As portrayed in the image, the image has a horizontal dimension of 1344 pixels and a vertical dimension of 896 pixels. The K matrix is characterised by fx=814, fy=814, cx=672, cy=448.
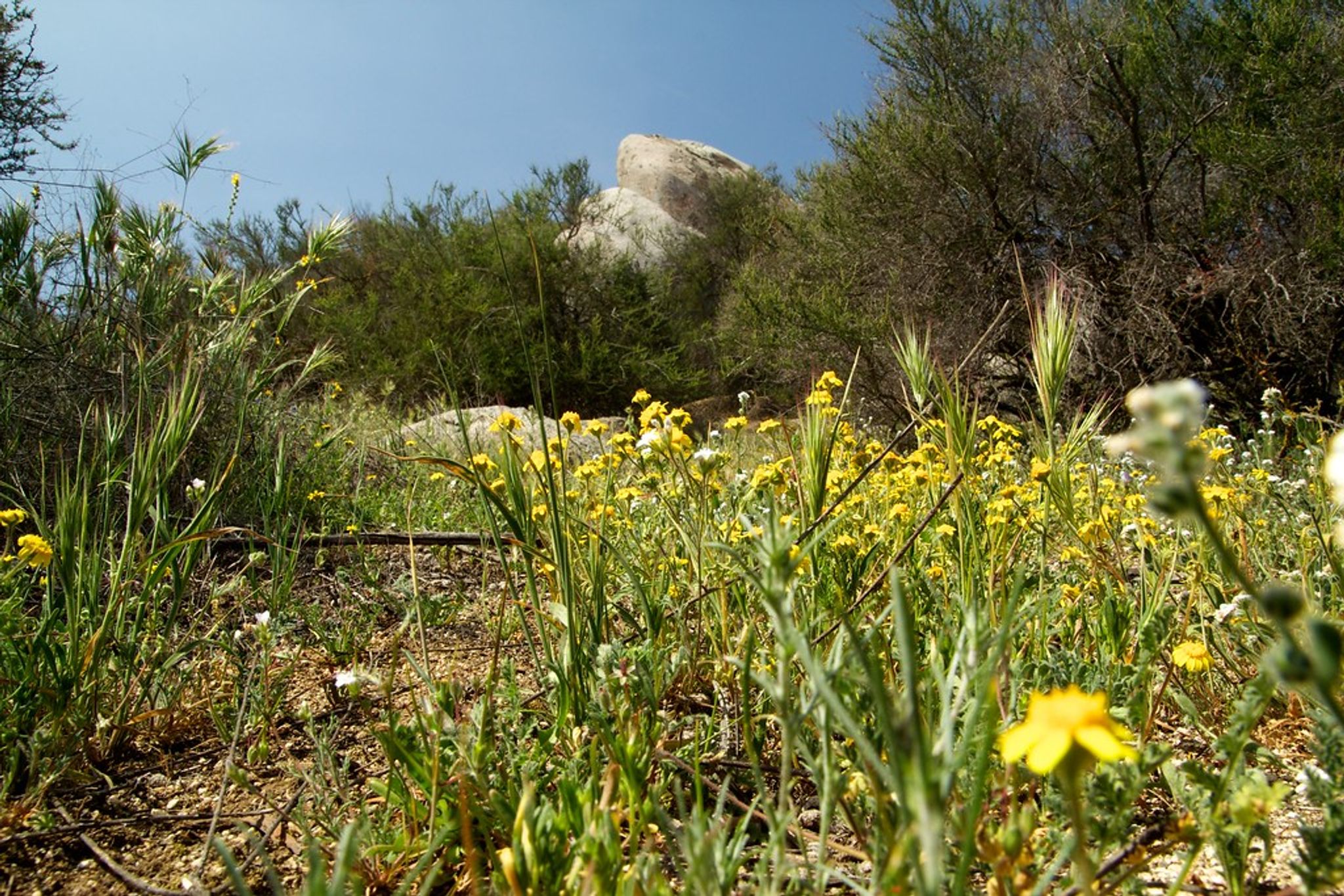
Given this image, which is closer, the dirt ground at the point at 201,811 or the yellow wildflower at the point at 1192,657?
the dirt ground at the point at 201,811

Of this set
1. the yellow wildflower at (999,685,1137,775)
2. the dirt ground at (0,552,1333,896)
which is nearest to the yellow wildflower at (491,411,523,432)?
the dirt ground at (0,552,1333,896)

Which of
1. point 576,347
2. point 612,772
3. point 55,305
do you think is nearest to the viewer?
point 612,772

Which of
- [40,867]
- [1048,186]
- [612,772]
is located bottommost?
[40,867]

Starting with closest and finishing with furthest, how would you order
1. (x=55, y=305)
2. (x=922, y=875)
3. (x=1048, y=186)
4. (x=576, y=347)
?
1. (x=922, y=875)
2. (x=55, y=305)
3. (x=1048, y=186)
4. (x=576, y=347)

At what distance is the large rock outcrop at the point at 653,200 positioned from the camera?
14922mm

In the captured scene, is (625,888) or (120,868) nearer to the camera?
(625,888)

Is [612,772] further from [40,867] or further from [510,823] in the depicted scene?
[40,867]

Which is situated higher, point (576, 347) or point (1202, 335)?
point (576, 347)

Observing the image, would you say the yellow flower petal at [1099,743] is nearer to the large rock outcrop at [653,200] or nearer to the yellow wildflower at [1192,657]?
the yellow wildflower at [1192,657]

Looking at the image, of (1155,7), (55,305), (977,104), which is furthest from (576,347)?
(55,305)

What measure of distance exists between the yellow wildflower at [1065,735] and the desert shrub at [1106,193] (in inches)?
225

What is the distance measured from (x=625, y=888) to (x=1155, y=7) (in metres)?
7.71

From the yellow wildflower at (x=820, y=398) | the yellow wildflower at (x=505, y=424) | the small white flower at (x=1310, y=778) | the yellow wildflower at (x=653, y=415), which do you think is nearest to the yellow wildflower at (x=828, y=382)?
the yellow wildflower at (x=820, y=398)

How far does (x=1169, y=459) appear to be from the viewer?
0.33 m
